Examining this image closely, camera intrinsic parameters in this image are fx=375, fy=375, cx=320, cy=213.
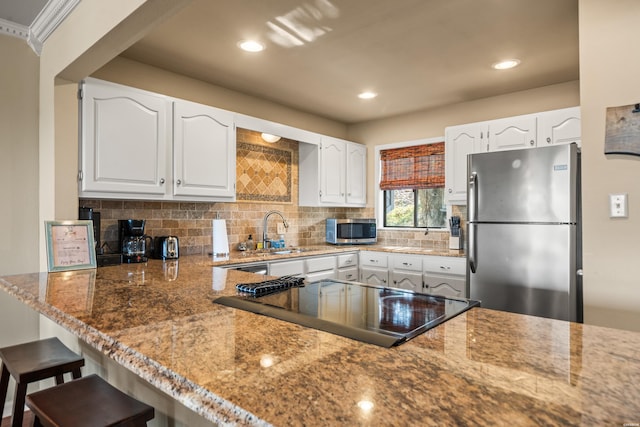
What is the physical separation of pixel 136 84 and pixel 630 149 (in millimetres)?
3170

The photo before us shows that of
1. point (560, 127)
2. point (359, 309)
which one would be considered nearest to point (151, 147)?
point (359, 309)

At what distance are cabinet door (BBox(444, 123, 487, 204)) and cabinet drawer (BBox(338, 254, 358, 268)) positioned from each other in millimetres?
1156

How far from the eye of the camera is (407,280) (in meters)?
3.80

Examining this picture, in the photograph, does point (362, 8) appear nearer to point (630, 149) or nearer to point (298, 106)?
point (630, 149)

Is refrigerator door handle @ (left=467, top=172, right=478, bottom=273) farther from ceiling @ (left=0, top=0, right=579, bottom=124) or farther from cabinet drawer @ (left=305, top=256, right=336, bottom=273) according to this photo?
cabinet drawer @ (left=305, top=256, right=336, bottom=273)

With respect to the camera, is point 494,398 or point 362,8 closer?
point 494,398

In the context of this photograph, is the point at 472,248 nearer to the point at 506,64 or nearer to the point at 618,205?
the point at 618,205

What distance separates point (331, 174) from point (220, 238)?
1.57 m

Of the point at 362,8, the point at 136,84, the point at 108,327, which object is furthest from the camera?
the point at 136,84

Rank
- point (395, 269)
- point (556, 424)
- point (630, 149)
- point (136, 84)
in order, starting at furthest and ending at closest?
1. point (395, 269)
2. point (136, 84)
3. point (630, 149)
4. point (556, 424)

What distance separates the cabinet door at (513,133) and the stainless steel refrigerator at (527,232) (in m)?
0.93

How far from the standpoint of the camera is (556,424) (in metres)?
0.55

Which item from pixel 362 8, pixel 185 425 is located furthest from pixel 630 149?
pixel 185 425

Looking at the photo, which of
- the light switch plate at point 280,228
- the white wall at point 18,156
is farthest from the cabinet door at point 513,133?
the white wall at point 18,156
